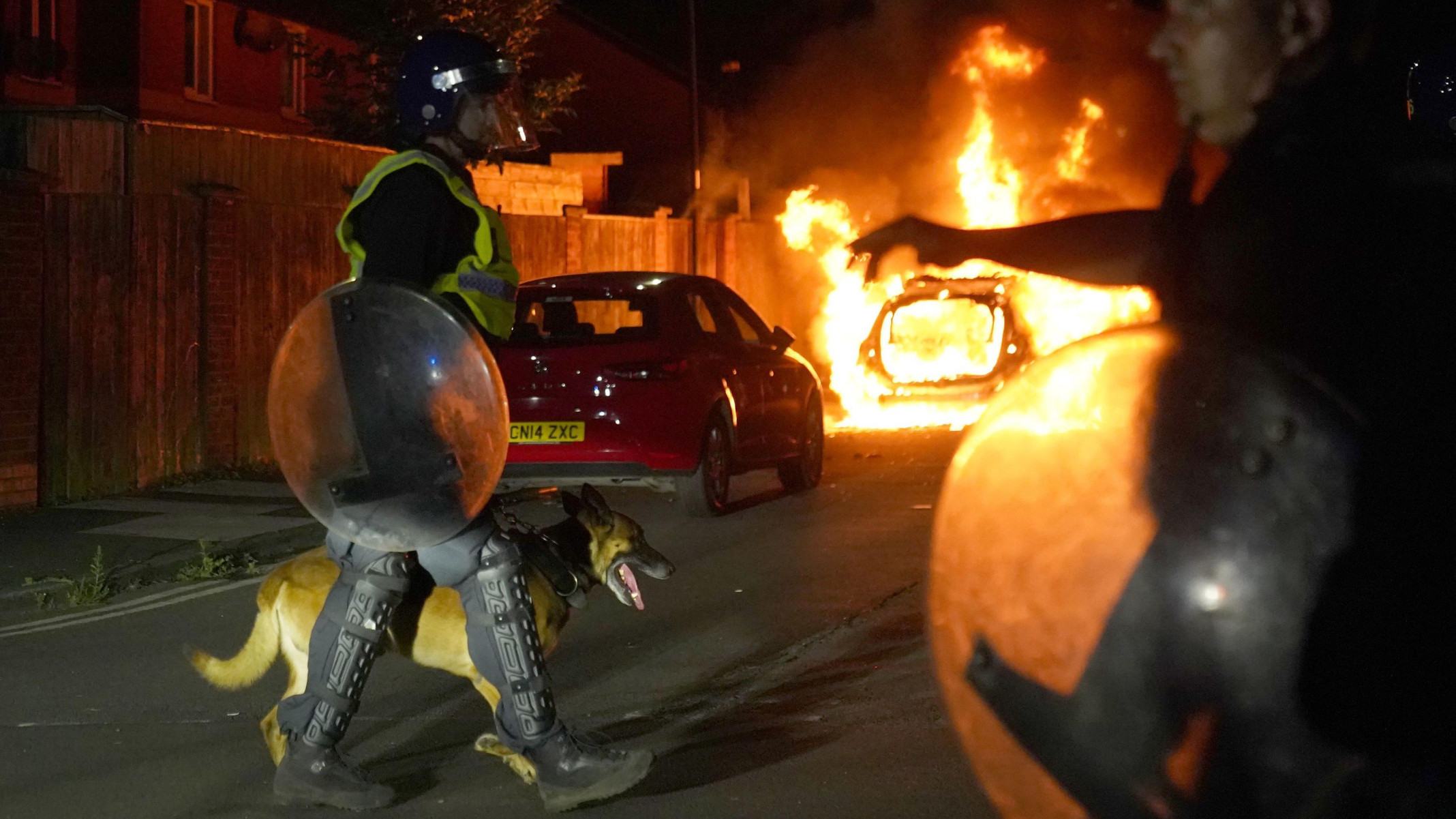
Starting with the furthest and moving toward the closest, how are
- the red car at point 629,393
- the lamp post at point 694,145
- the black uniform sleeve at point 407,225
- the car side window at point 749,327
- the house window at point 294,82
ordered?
the house window at point 294,82
the lamp post at point 694,145
the car side window at point 749,327
the red car at point 629,393
the black uniform sleeve at point 407,225

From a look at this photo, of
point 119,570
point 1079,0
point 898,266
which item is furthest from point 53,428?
point 1079,0

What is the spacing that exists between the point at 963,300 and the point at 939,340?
60 centimetres

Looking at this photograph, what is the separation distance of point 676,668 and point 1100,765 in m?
5.32

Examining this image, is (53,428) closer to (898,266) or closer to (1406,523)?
(898,266)

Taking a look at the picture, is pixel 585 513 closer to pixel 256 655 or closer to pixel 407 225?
pixel 256 655

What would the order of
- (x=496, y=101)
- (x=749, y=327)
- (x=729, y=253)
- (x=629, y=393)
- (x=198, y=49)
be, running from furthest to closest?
(x=198, y=49), (x=729, y=253), (x=749, y=327), (x=629, y=393), (x=496, y=101)

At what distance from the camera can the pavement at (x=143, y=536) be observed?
9562mm

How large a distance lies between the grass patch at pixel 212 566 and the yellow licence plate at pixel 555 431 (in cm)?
232

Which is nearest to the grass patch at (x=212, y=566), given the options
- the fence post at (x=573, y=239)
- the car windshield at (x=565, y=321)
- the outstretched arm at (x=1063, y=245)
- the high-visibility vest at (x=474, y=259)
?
the car windshield at (x=565, y=321)

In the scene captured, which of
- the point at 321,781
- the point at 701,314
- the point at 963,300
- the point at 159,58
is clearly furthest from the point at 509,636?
the point at 159,58

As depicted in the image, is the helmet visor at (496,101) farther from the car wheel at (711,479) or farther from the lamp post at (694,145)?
the lamp post at (694,145)

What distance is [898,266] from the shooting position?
2574mm

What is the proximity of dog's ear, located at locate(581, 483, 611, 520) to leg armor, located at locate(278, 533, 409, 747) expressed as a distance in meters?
0.92

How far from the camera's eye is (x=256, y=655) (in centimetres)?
532
